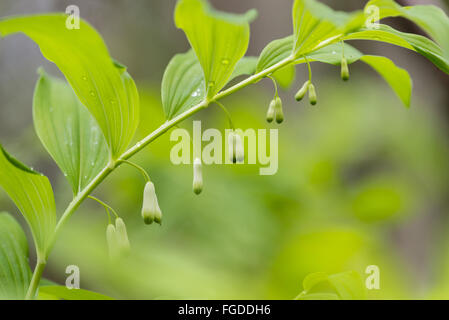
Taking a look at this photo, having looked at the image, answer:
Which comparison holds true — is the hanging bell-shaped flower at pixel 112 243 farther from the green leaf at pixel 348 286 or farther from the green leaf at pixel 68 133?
the green leaf at pixel 348 286

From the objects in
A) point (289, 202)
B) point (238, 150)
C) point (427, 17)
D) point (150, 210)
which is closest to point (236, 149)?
point (238, 150)

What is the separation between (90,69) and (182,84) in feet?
0.40

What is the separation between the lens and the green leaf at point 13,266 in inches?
16.8

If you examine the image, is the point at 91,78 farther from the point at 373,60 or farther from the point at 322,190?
the point at 322,190

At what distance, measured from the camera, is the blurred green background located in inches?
32.0

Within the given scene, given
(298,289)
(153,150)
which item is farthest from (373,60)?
(153,150)

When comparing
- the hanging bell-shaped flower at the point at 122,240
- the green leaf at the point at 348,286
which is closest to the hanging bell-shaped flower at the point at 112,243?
the hanging bell-shaped flower at the point at 122,240

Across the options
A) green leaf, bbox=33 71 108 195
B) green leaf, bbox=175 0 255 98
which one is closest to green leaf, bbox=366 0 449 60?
green leaf, bbox=175 0 255 98

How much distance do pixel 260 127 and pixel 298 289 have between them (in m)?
0.59

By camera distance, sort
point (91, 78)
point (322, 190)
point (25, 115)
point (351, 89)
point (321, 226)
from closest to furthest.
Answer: point (91, 78), point (321, 226), point (322, 190), point (351, 89), point (25, 115)

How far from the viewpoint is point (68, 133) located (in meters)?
0.48

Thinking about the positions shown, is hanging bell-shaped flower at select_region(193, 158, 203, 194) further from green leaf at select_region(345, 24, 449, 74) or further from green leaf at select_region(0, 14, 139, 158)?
green leaf at select_region(345, 24, 449, 74)

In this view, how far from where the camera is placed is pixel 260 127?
1256 millimetres

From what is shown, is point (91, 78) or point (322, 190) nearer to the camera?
point (91, 78)
